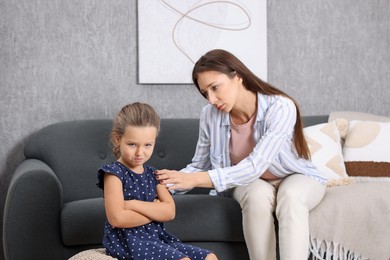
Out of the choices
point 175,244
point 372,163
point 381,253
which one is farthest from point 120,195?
point 372,163

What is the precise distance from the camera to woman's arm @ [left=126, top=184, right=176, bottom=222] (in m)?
1.89

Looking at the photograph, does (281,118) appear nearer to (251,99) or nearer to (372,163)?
(251,99)

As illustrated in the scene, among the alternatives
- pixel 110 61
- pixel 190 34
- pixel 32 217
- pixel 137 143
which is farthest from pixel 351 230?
pixel 110 61

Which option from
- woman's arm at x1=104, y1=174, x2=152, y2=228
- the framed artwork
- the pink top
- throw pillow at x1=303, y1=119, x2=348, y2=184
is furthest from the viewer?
the framed artwork

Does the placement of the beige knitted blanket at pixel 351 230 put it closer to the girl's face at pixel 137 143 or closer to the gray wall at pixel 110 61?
the girl's face at pixel 137 143

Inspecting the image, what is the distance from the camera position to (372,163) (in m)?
3.02

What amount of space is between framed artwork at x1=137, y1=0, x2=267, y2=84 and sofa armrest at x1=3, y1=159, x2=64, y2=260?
105 centimetres

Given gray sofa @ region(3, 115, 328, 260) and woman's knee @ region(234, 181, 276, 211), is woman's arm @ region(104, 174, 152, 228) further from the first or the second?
gray sofa @ region(3, 115, 328, 260)

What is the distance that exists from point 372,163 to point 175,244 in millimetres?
1385

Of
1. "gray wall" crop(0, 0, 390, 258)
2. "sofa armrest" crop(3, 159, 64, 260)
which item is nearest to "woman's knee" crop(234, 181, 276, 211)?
"sofa armrest" crop(3, 159, 64, 260)

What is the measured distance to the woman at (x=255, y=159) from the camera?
7.32ft

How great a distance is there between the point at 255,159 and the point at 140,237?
0.62 m

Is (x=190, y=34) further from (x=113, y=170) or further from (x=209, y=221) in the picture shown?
(x=113, y=170)

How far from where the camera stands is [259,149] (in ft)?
7.76
